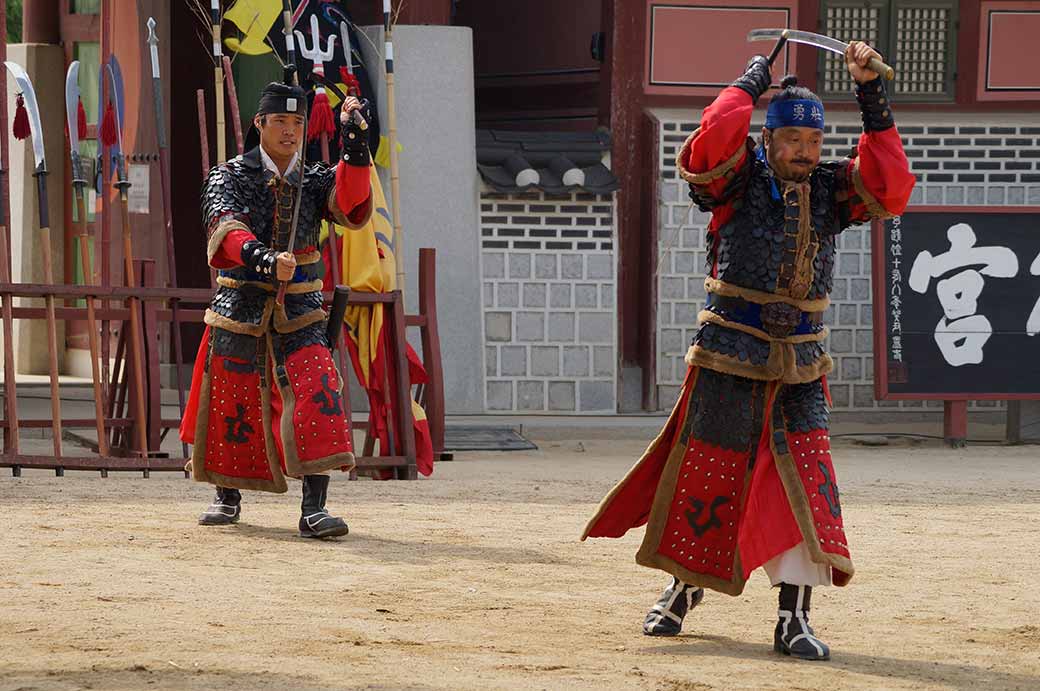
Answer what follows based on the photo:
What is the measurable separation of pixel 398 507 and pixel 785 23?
620 cm

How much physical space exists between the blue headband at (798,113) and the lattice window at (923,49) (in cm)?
805

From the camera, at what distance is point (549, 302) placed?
12.2m

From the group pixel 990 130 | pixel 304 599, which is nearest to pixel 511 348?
pixel 990 130

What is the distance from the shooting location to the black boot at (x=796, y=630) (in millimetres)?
4621

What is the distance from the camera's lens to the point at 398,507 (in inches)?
299

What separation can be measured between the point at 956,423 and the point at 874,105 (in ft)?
22.3

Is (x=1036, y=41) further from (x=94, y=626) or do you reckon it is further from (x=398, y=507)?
(x=94, y=626)

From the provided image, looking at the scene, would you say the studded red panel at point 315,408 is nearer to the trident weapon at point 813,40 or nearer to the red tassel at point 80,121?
the trident weapon at point 813,40

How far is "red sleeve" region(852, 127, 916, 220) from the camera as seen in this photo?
4.74 metres

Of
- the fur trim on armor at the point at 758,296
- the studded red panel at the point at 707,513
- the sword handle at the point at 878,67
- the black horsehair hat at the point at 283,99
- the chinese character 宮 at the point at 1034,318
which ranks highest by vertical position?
the black horsehair hat at the point at 283,99

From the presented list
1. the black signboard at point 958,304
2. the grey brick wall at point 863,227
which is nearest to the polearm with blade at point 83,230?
the grey brick wall at point 863,227

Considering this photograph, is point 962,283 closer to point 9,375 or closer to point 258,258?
point 9,375

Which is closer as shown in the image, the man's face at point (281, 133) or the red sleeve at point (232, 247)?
the red sleeve at point (232, 247)

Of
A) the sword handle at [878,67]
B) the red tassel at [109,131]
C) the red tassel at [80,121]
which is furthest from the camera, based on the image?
the red tassel at [80,121]
